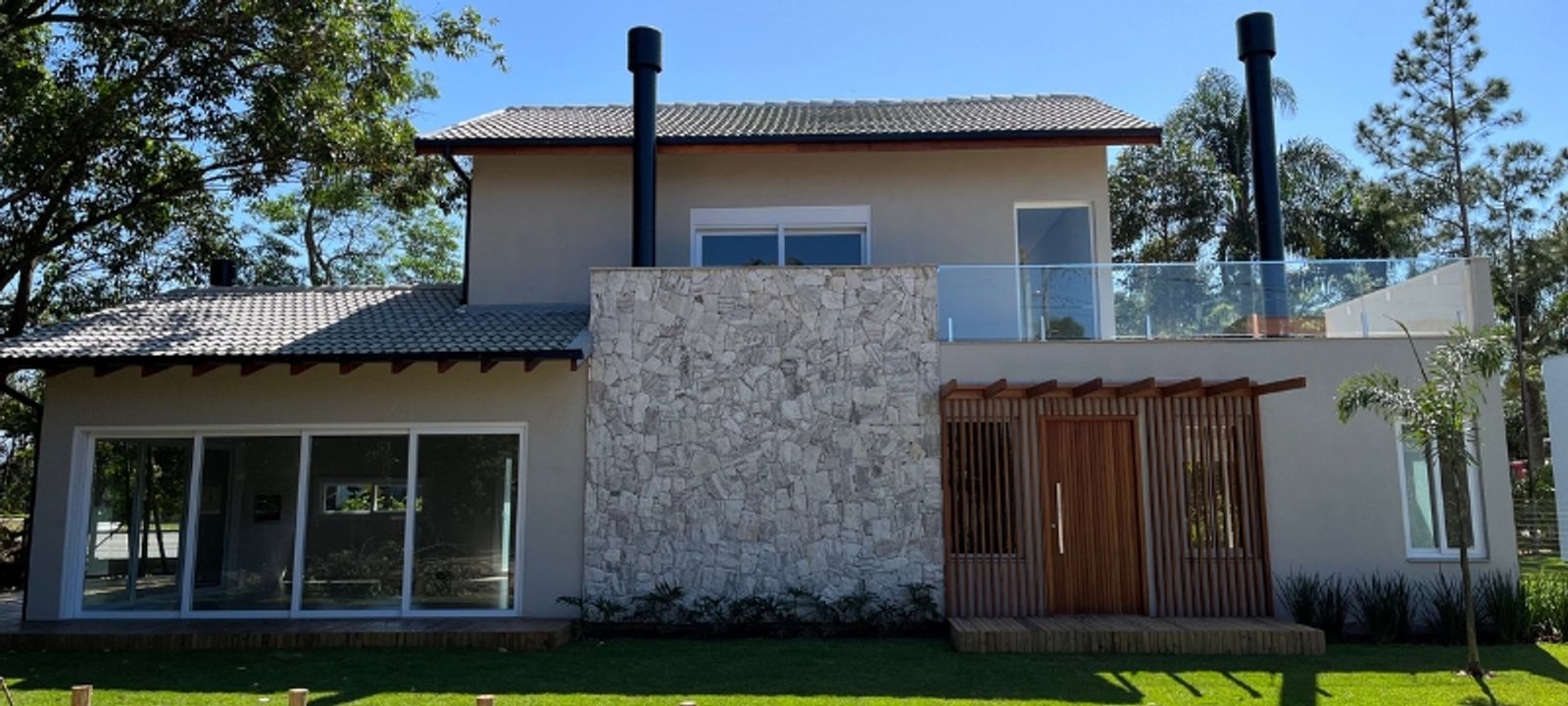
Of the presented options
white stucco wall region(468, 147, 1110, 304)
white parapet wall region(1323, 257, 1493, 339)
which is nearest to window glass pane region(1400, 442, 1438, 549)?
white parapet wall region(1323, 257, 1493, 339)

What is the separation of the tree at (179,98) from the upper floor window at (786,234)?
4408 millimetres

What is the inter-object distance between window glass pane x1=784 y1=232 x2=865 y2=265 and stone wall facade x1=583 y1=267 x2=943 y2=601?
1.99 metres

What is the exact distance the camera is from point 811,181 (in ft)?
45.5

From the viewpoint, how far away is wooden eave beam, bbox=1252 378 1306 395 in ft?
33.3

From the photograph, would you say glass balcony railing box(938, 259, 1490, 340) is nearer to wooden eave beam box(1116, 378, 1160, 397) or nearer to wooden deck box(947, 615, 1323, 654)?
wooden eave beam box(1116, 378, 1160, 397)

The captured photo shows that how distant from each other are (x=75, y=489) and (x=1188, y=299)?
12.2 m

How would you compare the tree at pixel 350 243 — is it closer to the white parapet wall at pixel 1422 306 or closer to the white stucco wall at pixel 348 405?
the white stucco wall at pixel 348 405

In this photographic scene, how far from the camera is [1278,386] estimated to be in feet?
34.2

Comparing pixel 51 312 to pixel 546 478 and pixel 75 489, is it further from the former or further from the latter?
pixel 546 478

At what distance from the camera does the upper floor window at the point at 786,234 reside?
1373cm

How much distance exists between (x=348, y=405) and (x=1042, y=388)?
292 inches

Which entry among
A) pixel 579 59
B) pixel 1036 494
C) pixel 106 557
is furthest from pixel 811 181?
pixel 106 557

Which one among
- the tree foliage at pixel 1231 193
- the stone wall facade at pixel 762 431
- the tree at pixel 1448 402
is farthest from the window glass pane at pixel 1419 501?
the tree foliage at pixel 1231 193

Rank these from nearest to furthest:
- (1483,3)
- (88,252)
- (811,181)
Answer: (811,181) < (88,252) < (1483,3)
